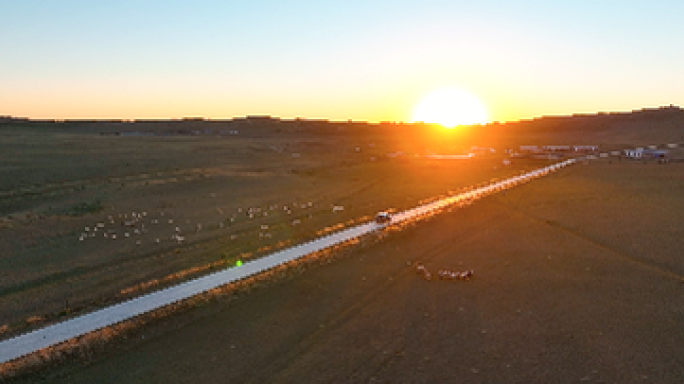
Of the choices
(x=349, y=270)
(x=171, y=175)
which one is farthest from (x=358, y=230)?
(x=171, y=175)

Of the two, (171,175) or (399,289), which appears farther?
(171,175)

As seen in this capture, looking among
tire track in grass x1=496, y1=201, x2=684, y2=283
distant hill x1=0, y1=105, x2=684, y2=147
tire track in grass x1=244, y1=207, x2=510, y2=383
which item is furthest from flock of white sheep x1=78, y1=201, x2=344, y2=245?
distant hill x1=0, y1=105, x2=684, y2=147

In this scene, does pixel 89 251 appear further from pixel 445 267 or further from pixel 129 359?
pixel 445 267

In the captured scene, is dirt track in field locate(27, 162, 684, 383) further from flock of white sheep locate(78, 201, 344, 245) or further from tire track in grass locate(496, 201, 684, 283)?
flock of white sheep locate(78, 201, 344, 245)

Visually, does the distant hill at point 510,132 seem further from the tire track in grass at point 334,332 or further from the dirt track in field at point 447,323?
the tire track in grass at point 334,332

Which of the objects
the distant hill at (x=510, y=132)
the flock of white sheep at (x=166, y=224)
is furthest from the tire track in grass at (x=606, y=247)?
the distant hill at (x=510, y=132)

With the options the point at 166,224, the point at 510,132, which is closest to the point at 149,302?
the point at 166,224

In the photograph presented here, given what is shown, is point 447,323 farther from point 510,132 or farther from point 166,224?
point 510,132
